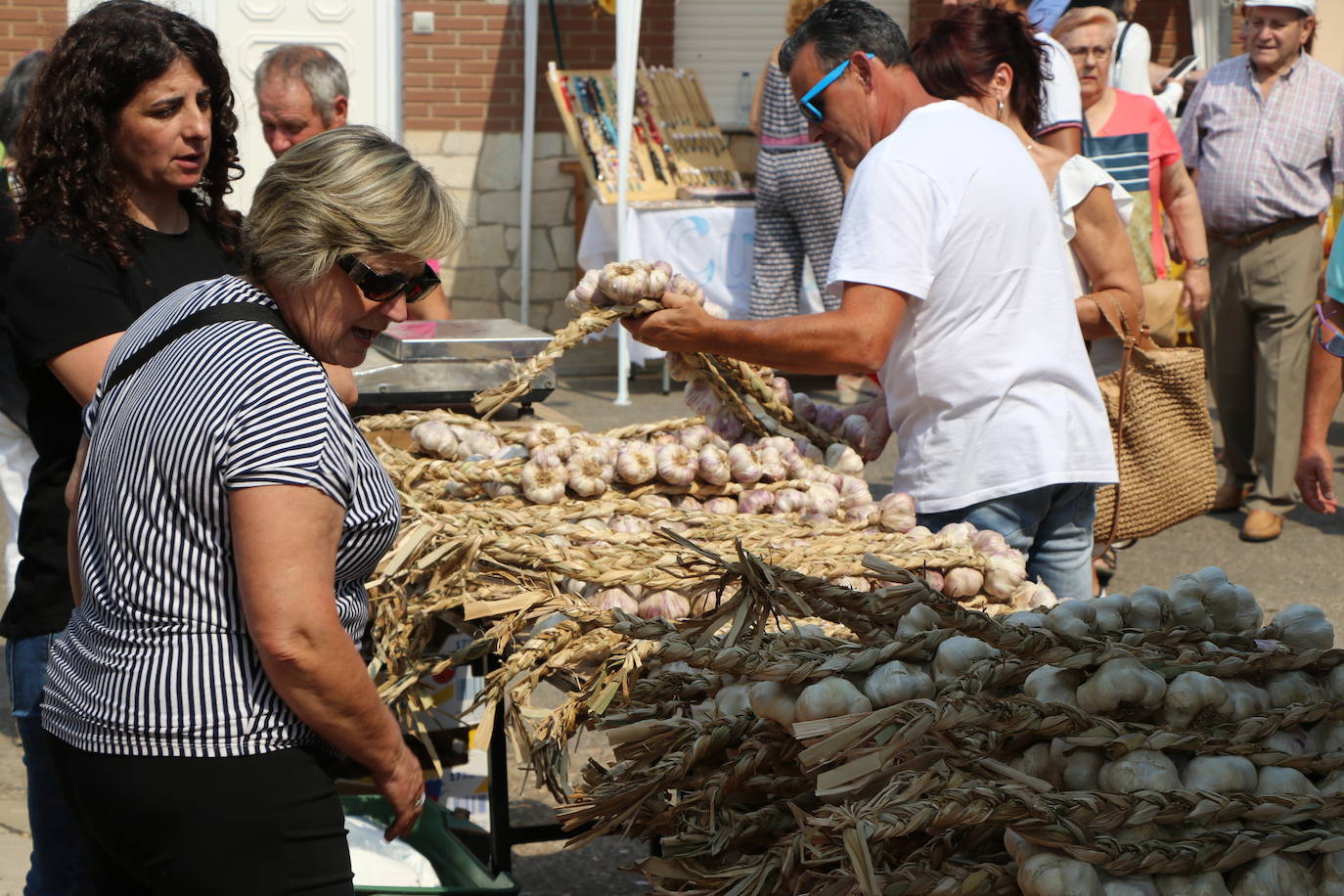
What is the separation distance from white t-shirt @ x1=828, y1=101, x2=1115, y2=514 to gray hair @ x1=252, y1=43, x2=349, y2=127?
2.07 metres

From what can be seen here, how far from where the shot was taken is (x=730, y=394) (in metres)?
2.79

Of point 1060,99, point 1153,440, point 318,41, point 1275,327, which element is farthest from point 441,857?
point 318,41

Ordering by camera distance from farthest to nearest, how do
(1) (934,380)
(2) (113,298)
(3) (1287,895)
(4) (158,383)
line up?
(1) (934,380)
(2) (113,298)
(4) (158,383)
(3) (1287,895)

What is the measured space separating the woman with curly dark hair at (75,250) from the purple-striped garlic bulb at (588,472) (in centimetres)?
74

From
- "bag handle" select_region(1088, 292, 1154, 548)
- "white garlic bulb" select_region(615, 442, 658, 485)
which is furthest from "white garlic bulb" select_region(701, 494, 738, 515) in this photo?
"bag handle" select_region(1088, 292, 1154, 548)

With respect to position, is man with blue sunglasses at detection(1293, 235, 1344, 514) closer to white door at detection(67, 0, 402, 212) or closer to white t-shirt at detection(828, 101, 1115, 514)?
white t-shirt at detection(828, 101, 1115, 514)

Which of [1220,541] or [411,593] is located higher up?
[411,593]

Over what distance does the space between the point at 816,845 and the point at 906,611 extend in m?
0.32

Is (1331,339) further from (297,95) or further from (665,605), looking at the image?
(297,95)

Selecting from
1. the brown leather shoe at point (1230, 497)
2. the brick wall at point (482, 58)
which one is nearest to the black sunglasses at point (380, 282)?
the brown leather shoe at point (1230, 497)

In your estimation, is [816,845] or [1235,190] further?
[1235,190]

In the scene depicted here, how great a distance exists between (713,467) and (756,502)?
117 millimetres

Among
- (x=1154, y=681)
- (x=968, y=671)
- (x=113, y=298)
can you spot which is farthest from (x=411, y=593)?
(x=1154, y=681)

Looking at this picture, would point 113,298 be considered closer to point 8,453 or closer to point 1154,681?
point 8,453
